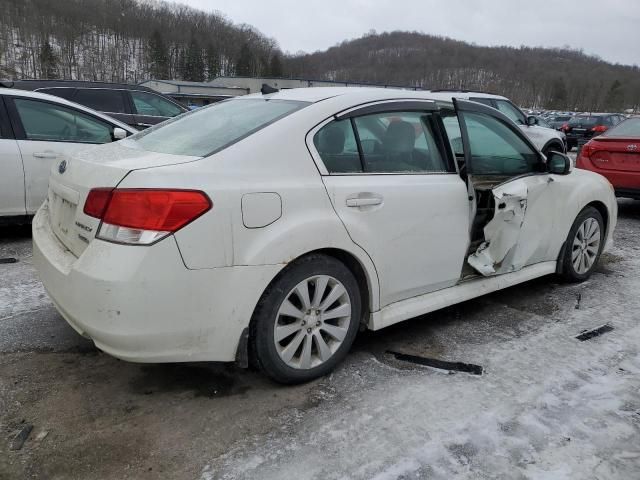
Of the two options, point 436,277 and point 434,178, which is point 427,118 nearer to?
point 434,178

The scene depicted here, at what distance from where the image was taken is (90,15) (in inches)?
4545

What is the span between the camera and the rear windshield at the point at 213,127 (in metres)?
2.68

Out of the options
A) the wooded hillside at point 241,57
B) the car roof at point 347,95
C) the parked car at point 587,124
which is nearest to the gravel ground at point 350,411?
the car roof at point 347,95

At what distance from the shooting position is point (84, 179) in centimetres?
255

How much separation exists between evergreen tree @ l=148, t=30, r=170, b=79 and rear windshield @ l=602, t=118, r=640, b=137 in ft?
363

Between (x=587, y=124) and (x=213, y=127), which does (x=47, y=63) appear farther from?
(x=213, y=127)

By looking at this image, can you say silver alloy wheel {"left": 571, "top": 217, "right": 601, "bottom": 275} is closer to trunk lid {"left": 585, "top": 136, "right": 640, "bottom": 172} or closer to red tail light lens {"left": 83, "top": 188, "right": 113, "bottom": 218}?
trunk lid {"left": 585, "top": 136, "right": 640, "bottom": 172}

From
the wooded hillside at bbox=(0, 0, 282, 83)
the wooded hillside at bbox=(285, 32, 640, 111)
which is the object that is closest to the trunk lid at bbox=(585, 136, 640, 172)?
the wooded hillside at bbox=(285, 32, 640, 111)

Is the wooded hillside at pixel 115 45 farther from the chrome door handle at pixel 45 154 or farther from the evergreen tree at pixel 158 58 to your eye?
the chrome door handle at pixel 45 154

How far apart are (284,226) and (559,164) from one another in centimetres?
255

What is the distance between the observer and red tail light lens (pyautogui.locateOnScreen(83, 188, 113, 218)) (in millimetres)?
2348

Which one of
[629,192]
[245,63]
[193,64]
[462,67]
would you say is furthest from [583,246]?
[462,67]

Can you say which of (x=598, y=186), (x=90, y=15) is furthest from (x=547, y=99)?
(x=598, y=186)

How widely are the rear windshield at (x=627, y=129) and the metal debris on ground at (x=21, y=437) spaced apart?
803 centimetres
